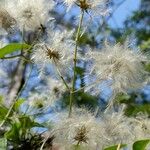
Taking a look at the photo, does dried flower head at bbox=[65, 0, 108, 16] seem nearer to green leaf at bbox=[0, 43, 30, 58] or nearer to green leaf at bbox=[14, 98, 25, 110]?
green leaf at bbox=[0, 43, 30, 58]

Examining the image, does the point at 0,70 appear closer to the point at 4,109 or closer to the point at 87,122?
the point at 4,109

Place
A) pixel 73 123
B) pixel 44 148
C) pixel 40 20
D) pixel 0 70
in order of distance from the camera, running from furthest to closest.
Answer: pixel 0 70 < pixel 40 20 < pixel 44 148 < pixel 73 123

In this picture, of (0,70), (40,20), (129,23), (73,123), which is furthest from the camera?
(129,23)

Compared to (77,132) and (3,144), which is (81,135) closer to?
(77,132)

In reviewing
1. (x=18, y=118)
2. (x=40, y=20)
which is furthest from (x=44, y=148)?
(x=40, y=20)

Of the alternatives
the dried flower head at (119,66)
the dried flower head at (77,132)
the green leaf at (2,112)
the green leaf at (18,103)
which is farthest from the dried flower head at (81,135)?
the green leaf at (18,103)

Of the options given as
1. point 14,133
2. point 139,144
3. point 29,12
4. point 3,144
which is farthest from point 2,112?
point 139,144

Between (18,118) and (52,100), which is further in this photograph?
(52,100)
